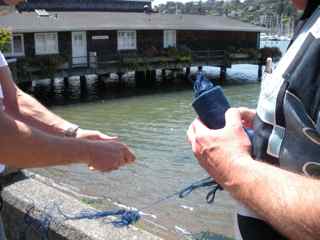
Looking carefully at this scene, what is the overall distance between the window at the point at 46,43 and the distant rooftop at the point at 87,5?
252 inches

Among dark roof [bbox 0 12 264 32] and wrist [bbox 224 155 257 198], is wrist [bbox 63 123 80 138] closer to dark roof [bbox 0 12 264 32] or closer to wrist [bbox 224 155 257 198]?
wrist [bbox 224 155 257 198]

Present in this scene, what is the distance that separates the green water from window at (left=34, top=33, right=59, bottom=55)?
5247mm

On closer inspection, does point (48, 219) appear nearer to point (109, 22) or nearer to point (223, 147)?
point (223, 147)

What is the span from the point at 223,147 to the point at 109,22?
3313cm

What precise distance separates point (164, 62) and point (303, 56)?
103 ft

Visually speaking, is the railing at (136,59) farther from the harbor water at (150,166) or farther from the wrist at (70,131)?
the wrist at (70,131)

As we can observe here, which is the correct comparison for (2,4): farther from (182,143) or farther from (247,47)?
(247,47)

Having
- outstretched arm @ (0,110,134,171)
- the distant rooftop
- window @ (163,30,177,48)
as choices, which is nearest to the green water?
outstretched arm @ (0,110,134,171)

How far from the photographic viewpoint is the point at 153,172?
1425cm

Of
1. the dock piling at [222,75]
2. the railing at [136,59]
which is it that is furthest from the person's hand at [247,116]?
the dock piling at [222,75]

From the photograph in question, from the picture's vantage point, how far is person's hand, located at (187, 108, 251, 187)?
1.43m

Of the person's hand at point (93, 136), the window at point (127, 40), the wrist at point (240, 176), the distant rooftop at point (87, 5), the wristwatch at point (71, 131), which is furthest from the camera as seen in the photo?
the distant rooftop at point (87, 5)

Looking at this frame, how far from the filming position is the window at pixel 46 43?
2953cm

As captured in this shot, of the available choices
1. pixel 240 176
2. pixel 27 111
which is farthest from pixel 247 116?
pixel 27 111
